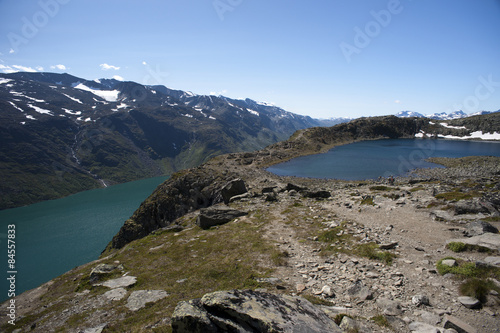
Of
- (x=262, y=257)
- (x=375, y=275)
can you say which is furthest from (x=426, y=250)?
(x=262, y=257)

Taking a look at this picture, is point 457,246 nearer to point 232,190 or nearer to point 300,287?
point 300,287

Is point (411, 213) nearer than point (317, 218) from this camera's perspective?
Yes

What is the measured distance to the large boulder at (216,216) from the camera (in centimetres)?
2922

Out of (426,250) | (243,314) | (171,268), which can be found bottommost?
(171,268)

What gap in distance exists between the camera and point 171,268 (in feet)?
60.0

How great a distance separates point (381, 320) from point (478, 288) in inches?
176

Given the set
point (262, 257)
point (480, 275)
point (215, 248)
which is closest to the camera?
point (480, 275)

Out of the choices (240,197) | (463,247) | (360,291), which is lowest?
(240,197)

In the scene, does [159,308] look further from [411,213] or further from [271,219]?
[411,213]

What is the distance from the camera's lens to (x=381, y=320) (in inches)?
366

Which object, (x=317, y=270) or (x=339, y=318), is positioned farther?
(x=317, y=270)

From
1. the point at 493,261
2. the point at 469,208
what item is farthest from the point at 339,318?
the point at 469,208

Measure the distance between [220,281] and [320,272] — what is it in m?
6.28

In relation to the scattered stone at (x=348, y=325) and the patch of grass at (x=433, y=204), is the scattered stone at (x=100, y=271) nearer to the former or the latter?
the scattered stone at (x=348, y=325)
